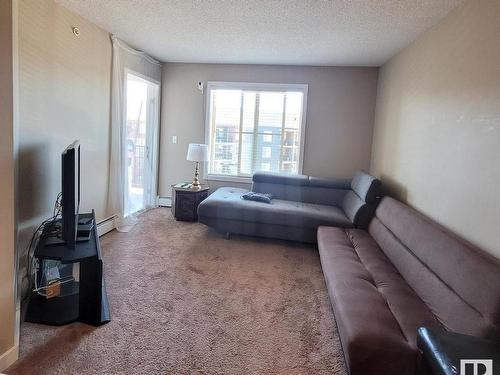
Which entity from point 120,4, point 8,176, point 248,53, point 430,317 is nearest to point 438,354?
point 430,317

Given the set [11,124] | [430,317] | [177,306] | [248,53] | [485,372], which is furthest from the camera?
[248,53]

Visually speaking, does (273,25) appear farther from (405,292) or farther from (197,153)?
(405,292)

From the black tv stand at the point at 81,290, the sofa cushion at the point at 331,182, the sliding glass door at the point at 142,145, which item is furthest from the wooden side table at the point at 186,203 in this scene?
the black tv stand at the point at 81,290

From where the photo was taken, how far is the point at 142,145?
5.21 metres

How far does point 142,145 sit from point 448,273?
15.0ft

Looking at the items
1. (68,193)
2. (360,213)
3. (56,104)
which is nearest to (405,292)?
(360,213)

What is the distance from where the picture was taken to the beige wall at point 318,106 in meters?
4.87

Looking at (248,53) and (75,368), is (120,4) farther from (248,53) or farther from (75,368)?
(75,368)

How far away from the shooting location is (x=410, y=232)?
250 centimetres

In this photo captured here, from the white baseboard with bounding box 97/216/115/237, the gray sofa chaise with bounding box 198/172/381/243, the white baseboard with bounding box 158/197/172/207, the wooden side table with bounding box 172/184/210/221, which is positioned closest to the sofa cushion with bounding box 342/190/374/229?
the gray sofa chaise with bounding box 198/172/381/243

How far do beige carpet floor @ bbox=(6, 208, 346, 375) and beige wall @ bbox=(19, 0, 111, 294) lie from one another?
0.84m

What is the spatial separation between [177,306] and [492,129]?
2462mm

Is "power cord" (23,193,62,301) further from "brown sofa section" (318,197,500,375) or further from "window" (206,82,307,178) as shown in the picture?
"window" (206,82,307,178)

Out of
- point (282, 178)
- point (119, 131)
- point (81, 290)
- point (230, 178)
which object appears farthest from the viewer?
point (230, 178)
